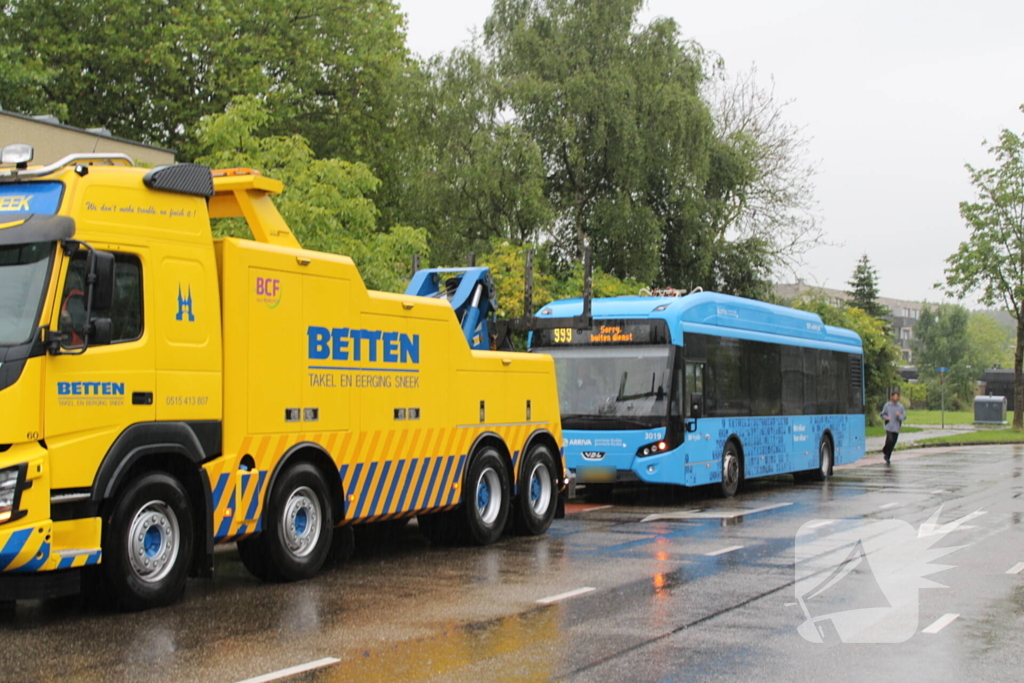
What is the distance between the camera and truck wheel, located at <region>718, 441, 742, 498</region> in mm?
19641

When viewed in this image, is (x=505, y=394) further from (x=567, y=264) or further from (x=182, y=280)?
(x=567, y=264)

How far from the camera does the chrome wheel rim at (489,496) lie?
44.2ft

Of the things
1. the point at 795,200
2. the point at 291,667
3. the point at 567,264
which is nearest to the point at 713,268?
the point at 795,200

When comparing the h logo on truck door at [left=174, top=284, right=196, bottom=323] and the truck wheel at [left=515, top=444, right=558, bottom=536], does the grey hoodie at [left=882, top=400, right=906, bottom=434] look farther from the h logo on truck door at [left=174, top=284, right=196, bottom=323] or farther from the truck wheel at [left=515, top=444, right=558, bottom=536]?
the h logo on truck door at [left=174, top=284, right=196, bottom=323]

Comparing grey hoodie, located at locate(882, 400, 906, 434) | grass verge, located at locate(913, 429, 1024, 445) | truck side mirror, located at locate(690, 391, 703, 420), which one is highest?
truck side mirror, located at locate(690, 391, 703, 420)

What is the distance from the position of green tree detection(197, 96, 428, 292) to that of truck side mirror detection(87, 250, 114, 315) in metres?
12.9

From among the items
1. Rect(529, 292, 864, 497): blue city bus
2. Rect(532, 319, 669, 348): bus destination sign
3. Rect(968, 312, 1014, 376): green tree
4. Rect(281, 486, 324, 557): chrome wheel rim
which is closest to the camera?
Rect(281, 486, 324, 557): chrome wheel rim

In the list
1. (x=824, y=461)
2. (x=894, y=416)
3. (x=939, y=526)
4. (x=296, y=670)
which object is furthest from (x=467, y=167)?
(x=296, y=670)

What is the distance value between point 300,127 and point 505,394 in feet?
88.6

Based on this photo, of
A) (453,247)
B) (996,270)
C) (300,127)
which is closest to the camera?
(453,247)

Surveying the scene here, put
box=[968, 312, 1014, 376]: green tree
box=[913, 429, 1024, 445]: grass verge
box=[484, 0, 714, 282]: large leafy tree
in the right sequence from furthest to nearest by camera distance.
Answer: box=[968, 312, 1014, 376]: green tree, box=[913, 429, 1024, 445]: grass verge, box=[484, 0, 714, 282]: large leafy tree

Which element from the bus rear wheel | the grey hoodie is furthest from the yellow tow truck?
the grey hoodie

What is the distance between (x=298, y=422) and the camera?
10.5 meters

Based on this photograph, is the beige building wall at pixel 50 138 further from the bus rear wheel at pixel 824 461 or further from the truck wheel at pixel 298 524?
the truck wheel at pixel 298 524
